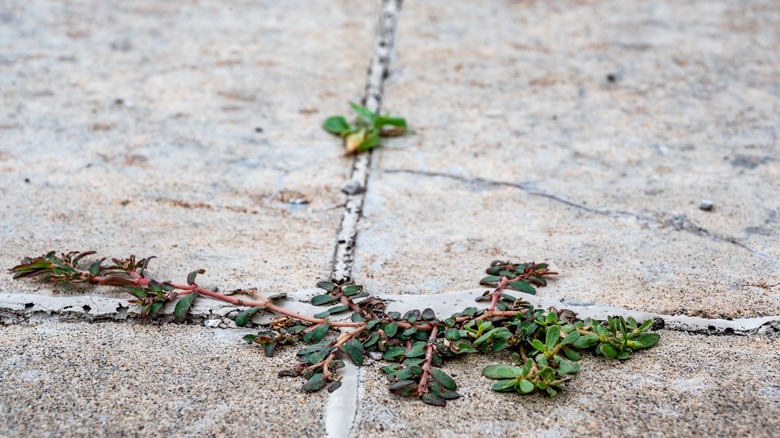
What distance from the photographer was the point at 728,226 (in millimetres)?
1911

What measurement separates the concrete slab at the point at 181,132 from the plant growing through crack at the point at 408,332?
0.32ft

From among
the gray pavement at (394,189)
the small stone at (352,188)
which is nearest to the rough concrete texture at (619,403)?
the gray pavement at (394,189)

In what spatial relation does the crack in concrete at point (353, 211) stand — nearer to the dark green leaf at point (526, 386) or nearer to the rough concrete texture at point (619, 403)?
the rough concrete texture at point (619, 403)

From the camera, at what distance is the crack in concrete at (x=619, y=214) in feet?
6.09

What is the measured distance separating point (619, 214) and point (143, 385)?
1252 mm

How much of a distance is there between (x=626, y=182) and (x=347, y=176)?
790 millimetres

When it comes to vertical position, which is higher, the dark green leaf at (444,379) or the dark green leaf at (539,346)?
the dark green leaf at (539,346)

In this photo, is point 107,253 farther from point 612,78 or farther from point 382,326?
point 612,78

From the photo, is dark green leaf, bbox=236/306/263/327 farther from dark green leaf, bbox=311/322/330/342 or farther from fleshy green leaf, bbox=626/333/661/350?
fleshy green leaf, bbox=626/333/661/350

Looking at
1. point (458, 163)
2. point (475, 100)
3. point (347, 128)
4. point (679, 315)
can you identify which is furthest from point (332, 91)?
point (679, 315)

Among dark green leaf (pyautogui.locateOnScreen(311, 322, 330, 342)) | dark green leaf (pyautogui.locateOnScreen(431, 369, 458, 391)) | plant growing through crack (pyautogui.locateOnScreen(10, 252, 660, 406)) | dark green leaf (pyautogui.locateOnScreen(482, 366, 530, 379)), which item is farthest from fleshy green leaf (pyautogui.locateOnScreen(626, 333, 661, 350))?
dark green leaf (pyautogui.locateOnScreen(311, 322, 330, 342))

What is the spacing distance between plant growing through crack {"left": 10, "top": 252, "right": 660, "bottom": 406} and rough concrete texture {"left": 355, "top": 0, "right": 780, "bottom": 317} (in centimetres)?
14

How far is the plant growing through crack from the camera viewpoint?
1.35 m

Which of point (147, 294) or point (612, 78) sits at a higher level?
point (612, 78)
